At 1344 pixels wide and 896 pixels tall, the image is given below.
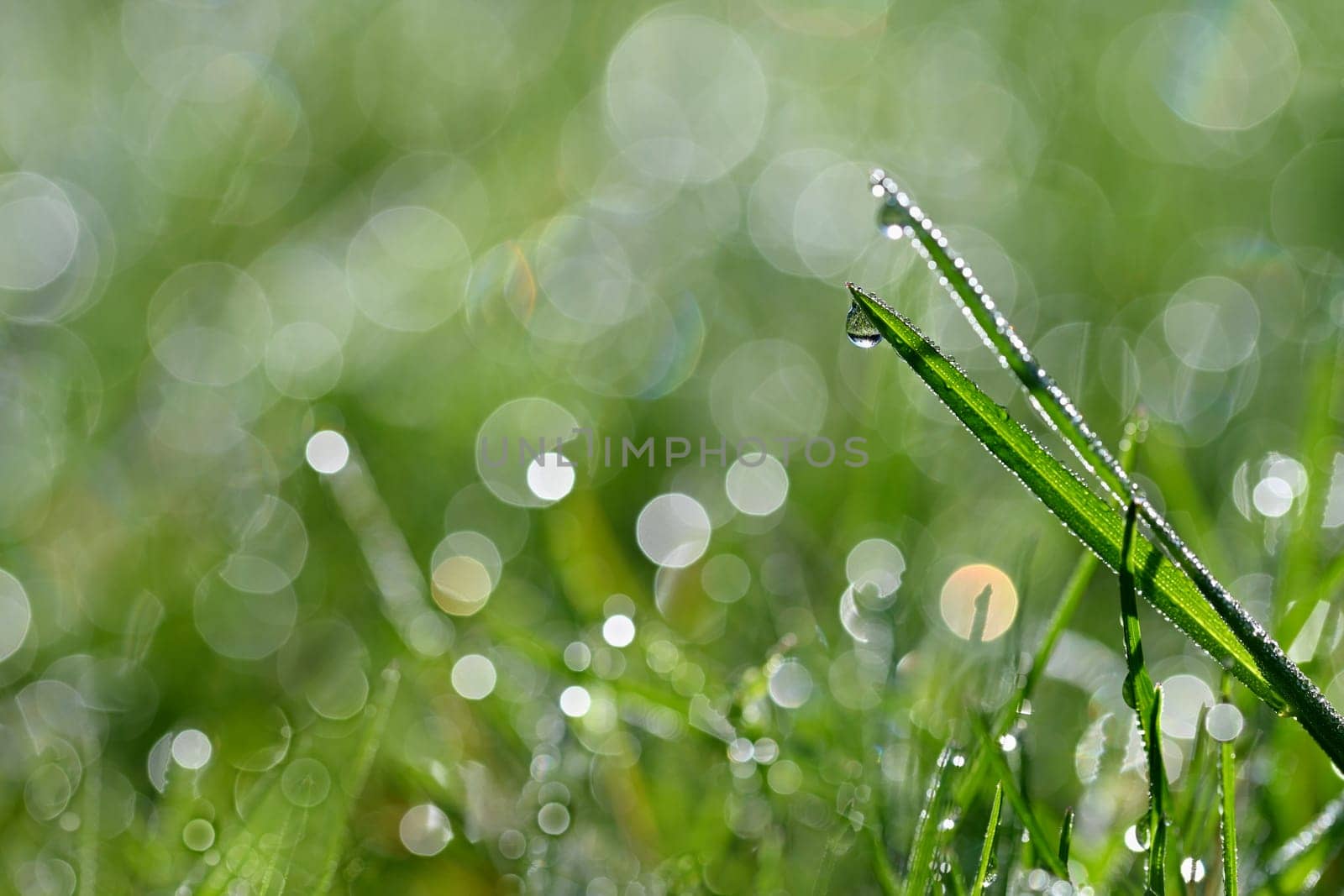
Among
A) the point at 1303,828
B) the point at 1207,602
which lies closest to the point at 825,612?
the point at 1303,828

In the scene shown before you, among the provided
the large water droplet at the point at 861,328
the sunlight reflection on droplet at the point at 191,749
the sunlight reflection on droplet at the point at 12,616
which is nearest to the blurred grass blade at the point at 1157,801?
the large water droplet at the point at 861,328

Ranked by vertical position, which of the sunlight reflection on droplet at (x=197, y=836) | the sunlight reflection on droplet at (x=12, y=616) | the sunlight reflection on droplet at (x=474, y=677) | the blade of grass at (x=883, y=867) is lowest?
the sunlight reflection on droplet at (x=12, y=616)

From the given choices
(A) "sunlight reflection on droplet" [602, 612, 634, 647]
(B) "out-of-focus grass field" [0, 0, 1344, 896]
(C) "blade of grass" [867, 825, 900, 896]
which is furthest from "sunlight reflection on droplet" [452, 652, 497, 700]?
(C) "blade of grass" [867, 825, 900, 896]

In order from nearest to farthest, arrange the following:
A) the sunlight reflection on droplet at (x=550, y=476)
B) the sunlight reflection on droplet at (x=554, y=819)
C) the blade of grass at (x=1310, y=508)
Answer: the blade of grass at (x=1310, y=508), the sunlight reflection on droplet at (x=554, y=819), the sunlight reflection on droplet at (x=550, y=476)

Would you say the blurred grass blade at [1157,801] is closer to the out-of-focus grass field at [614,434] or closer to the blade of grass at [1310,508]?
the out-of-focus grass field at [614,434]

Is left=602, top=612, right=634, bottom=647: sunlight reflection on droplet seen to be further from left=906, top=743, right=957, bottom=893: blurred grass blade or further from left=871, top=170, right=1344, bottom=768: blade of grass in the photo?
left=871, top=170, right=1344, bottom=768: blade of grass

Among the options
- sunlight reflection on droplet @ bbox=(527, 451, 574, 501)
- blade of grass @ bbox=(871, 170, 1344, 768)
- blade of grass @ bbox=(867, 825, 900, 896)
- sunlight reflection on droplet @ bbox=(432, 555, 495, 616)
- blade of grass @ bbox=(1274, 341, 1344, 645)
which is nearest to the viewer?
blade of grass @ bbox=(871, 170, 1344, 768)

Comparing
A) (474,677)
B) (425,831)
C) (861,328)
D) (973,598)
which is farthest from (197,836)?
(973,598)
